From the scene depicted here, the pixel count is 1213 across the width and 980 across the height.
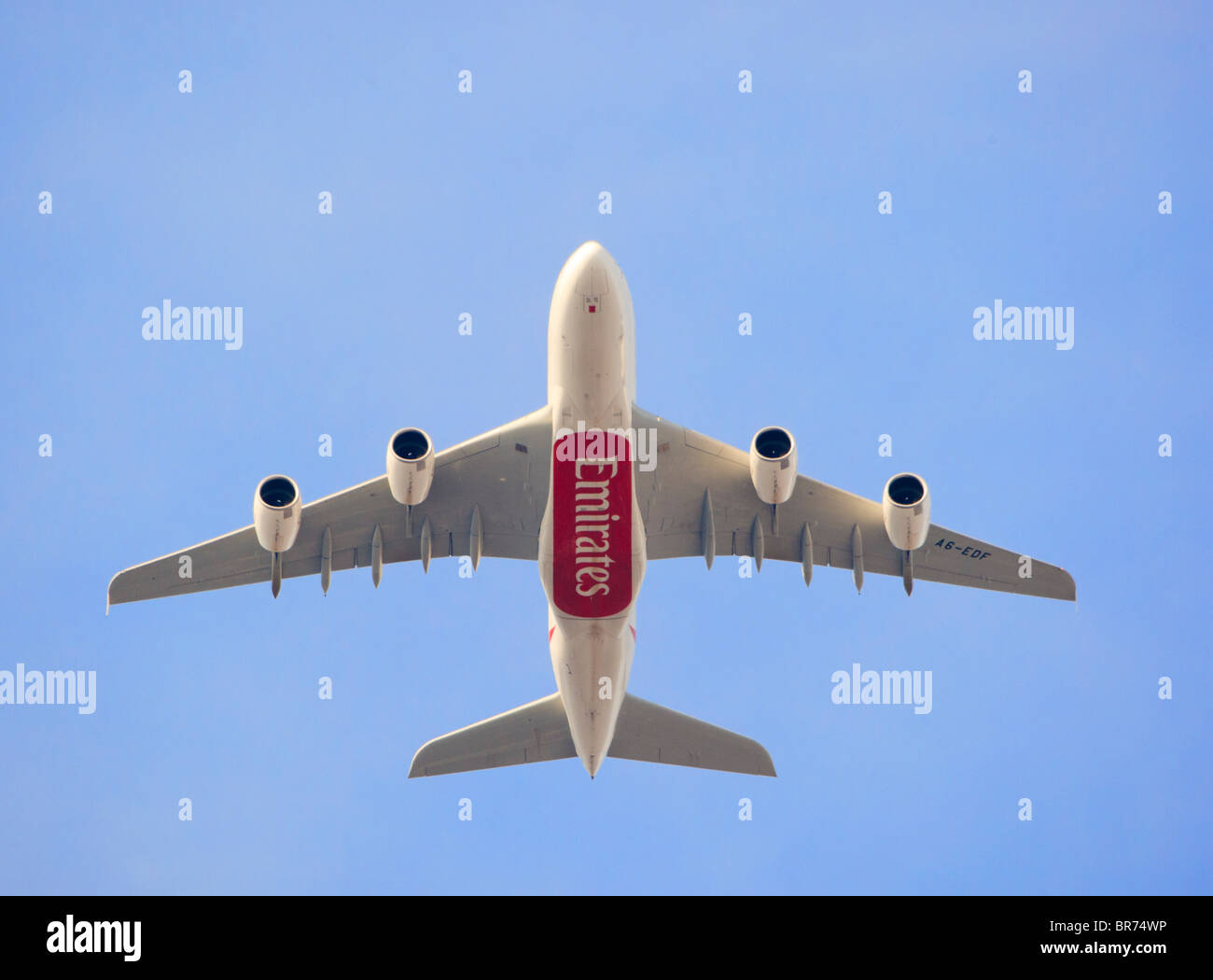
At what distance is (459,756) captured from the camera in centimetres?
3303

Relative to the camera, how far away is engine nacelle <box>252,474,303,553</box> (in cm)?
2873

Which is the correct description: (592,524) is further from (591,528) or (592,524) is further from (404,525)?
(404,525)

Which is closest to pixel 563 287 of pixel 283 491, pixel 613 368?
pixel 613 368

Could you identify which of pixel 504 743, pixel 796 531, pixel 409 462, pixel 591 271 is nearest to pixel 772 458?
pixel 796 531

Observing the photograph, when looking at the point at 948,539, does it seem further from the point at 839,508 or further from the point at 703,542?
the point at 703,542

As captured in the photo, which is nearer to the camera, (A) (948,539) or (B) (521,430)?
(B) (521,430)

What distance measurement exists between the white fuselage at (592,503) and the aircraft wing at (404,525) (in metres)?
1.67

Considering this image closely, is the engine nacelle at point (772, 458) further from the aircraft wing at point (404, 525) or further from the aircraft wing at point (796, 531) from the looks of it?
the aircraft wing at point (404, 525)

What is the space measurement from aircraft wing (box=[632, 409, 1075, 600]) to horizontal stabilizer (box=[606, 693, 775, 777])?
3737 mm

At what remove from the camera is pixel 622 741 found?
3353 centimetres

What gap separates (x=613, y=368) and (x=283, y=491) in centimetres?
708

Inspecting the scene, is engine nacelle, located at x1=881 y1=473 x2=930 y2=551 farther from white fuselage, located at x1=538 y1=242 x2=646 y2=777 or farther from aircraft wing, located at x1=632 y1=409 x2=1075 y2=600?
white fuselage, located at x1=538 y1=242 x2=646 y2=777

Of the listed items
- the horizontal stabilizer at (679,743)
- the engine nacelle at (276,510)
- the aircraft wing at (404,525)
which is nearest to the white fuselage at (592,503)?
the aircraft wing at (404,525)

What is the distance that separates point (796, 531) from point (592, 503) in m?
6.43
